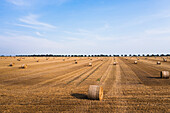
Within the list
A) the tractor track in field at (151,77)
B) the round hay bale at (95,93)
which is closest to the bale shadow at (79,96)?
the round hay bale at (95,93)

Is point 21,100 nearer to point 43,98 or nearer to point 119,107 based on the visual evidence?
point 43,98

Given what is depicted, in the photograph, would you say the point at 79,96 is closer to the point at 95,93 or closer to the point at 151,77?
the point at 95,93

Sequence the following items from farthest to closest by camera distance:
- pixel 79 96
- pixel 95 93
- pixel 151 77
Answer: pixel 151 77, pixel 79 96, pixel 95 93

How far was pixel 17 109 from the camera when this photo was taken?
27.0ft

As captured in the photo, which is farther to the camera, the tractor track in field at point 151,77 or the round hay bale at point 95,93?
the tractor track in field at point 151,77

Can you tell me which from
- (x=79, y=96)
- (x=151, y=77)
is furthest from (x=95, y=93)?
(x=151, y=77)

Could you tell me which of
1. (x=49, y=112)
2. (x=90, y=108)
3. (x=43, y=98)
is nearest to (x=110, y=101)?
(x=90, y=108)

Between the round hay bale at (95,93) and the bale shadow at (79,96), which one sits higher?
the round hay bale at (95,93)

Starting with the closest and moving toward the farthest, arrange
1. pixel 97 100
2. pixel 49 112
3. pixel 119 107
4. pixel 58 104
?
pixel 49 112 < pixel 119 107 < pixel 58 104 < pixel 97 100

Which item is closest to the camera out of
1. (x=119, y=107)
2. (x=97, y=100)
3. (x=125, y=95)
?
(x=119, y=107)

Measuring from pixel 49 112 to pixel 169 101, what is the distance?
732 cm

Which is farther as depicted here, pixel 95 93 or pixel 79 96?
pixel 79 96

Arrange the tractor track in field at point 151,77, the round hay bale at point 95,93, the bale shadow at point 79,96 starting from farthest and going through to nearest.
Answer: the tractor track in field at point 151,77 < the bale shadow at point 79,96 < the round hay bale at point 95,93

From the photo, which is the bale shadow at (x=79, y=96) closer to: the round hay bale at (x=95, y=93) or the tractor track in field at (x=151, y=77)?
the round hay bale at (x=95, y=93)
